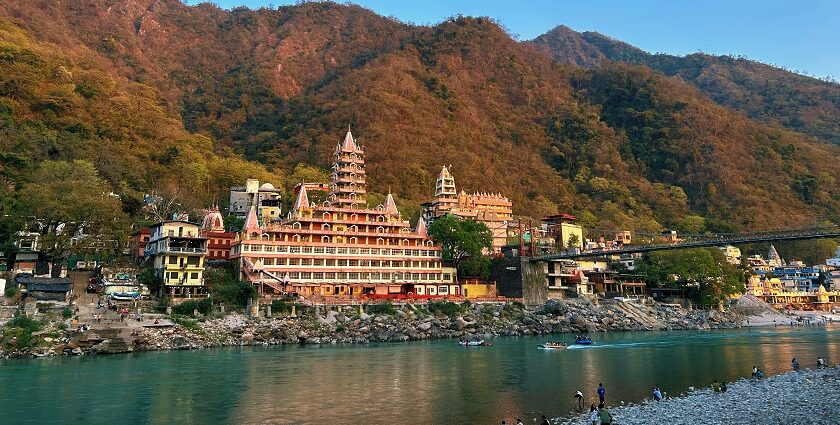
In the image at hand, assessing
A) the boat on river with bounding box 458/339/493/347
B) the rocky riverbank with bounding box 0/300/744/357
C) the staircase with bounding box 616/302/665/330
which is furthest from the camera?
the staircase with bounding box 616/302/665/330

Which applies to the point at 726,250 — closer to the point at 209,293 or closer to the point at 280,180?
the point at 280,180

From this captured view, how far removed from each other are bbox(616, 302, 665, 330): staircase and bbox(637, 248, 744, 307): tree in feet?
33.8

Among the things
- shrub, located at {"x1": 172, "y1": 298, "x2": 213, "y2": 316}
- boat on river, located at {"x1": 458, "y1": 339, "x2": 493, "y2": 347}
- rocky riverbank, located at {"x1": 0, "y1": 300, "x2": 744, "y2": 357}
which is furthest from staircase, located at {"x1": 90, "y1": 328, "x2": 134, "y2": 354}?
boat on river, located at {"x1": 458, "y1": 339, "x2": 493, "y2": 347}

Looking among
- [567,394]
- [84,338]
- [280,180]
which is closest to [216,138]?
[280,180]

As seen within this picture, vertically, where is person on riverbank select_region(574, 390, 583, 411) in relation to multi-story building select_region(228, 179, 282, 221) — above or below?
below

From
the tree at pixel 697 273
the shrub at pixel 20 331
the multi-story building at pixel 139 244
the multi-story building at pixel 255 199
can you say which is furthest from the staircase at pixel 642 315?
the shrub at pixel 20 331

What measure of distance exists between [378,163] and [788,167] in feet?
342

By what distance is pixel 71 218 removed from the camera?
54906 mm

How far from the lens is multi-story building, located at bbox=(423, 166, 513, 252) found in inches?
3868

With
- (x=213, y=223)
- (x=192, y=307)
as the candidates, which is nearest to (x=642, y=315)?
(x=192, y=307)

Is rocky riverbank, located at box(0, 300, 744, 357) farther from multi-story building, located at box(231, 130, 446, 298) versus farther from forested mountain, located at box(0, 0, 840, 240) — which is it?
forested mountain, located at box(0, 0, 840, 240)

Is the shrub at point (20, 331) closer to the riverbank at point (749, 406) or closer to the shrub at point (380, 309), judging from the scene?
the shrub at point (380, 309)

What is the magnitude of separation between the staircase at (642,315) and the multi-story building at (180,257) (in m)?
46.5

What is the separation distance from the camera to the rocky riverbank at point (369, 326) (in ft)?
141
